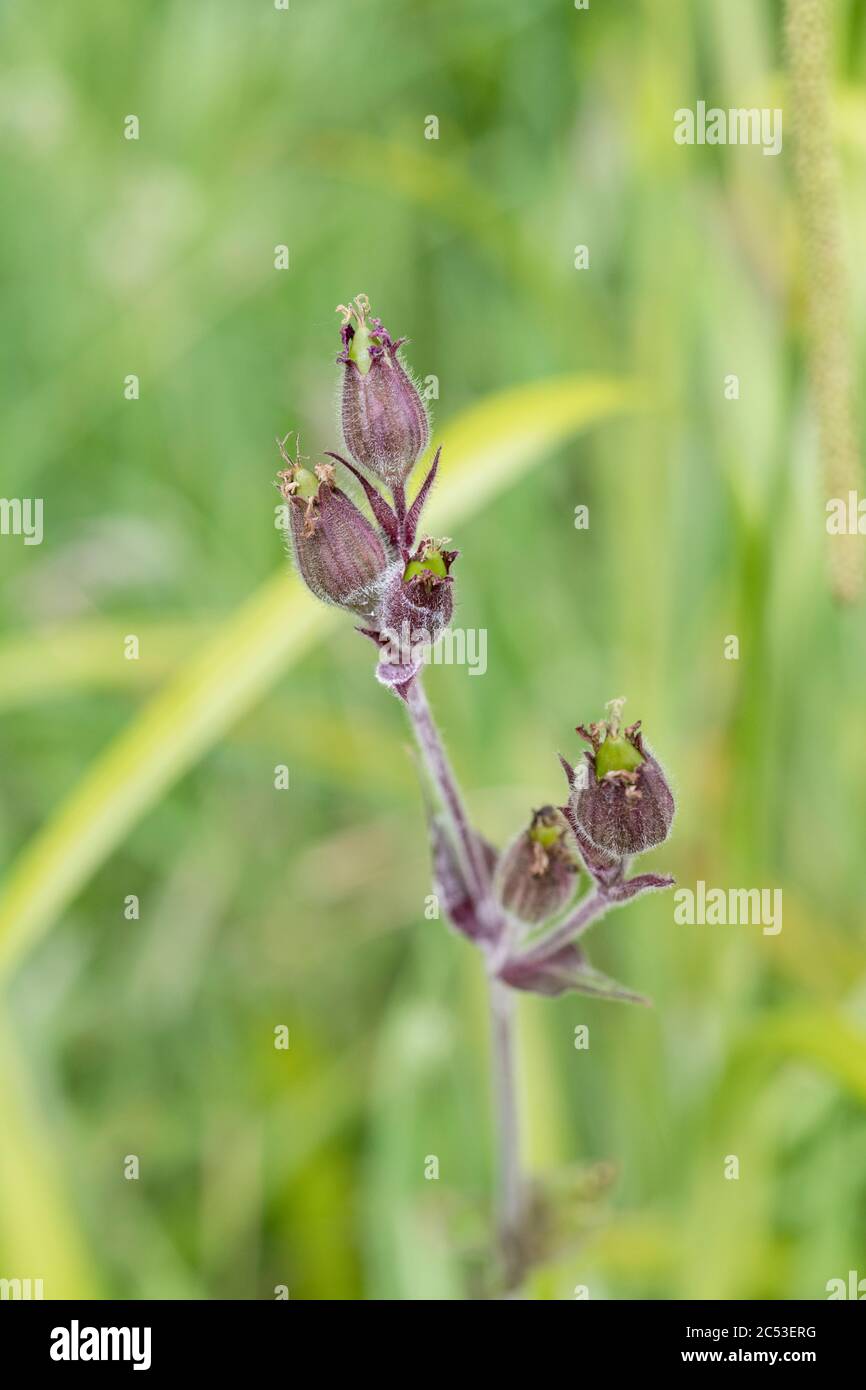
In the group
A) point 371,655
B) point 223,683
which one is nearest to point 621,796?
point 223,683

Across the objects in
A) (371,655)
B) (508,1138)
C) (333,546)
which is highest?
(371,655)

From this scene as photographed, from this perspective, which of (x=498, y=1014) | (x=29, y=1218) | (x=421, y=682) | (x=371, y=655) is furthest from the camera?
(x=371, y=655)

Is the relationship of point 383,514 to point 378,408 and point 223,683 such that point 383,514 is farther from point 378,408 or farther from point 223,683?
point 223,683

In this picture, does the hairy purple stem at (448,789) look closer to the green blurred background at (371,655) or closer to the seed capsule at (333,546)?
the seed capsule at (333,546)

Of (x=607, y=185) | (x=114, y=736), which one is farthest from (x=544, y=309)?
(x=114, y=736)

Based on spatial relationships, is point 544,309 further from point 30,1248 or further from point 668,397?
point 30,1248

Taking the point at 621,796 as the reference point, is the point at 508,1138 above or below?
below

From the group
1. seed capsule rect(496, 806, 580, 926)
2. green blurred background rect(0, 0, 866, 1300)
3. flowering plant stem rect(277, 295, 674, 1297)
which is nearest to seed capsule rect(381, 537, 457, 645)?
flowering plant stem rect(277, 295, 674, 1297)
